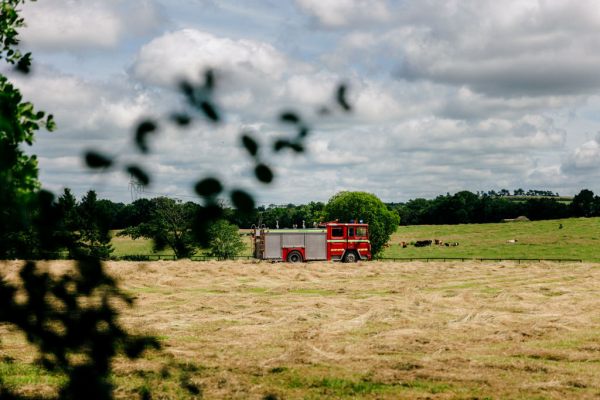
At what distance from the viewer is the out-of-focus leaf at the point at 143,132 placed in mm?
2125

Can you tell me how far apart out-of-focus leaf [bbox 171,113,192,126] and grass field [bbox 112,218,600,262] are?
55.0 meters

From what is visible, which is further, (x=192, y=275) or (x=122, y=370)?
(x=192, y=275)

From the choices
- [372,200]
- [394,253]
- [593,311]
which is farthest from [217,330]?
[394,253]

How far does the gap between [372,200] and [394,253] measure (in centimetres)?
1135

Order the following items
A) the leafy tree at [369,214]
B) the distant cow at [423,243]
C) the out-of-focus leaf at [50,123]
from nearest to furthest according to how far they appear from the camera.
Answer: the out-of-focus leaf at [50,123]
the leafy tree at [369,214]
the distant cow at [423,243]

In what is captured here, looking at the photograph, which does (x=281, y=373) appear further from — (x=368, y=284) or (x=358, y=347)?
(x=368, y=284)

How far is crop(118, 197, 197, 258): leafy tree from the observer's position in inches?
84.8

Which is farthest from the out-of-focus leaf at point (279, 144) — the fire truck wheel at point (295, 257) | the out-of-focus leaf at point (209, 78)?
the fire truck wheel at point (295, 257)

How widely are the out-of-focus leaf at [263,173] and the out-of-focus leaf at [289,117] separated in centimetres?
19

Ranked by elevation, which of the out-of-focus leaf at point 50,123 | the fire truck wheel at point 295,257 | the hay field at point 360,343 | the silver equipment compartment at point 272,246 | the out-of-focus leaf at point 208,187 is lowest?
the hay field at point 360,343

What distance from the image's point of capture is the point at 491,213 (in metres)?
113

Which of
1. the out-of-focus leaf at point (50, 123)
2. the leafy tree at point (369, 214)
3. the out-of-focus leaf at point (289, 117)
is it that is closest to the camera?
the out-of-focus leaf at point (289, 117)

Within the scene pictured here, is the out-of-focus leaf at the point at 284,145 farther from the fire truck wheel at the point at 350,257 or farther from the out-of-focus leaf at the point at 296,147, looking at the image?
the fire truck wheel at the point at 350,257

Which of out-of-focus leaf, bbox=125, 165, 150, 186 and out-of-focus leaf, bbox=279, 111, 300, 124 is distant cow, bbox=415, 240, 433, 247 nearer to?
out-of-focus leaf, bbox=279, 111, 300, 124
